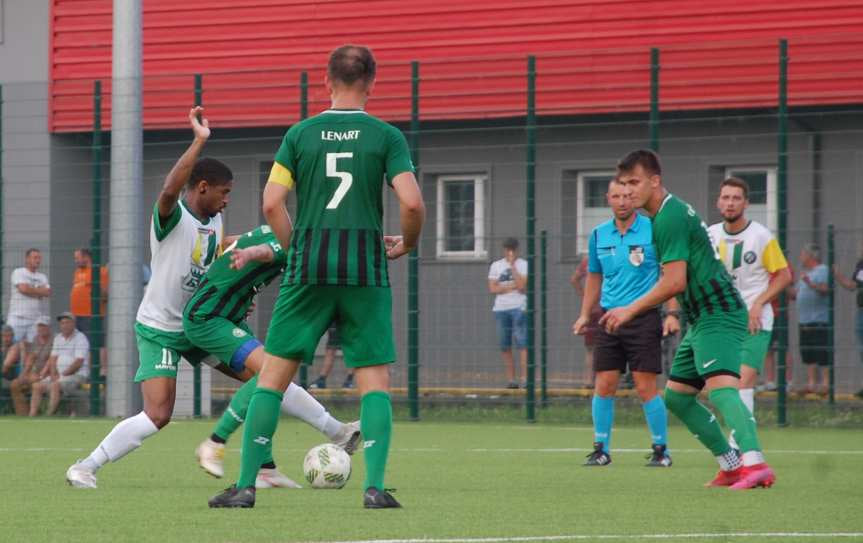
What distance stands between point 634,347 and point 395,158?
4445mm

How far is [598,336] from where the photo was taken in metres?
11.4

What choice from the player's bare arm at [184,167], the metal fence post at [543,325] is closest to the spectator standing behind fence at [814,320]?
the metal fence post at [543,325]

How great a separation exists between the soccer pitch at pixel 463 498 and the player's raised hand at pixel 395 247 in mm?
1131

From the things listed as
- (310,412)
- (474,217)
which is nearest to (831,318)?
(474,217)

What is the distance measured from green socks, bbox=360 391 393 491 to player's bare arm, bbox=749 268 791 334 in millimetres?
4956

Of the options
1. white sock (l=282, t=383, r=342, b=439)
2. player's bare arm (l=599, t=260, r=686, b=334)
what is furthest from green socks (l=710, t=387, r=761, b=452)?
white sock (l=282, t=383, r=342, b=439)

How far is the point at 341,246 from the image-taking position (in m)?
7.03

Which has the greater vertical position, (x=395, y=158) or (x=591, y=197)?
(x=591, y=197)

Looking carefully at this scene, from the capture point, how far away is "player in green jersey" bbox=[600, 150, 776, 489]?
28.6 feet

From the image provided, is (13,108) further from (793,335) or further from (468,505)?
(468,505)

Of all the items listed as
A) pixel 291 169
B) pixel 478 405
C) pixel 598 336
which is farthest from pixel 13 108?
pixel 291 169

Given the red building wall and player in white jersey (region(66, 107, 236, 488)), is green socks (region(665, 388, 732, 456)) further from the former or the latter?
the red building wall

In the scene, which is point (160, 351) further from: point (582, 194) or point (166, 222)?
point (582, 194)

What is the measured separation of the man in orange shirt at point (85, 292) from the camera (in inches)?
701
